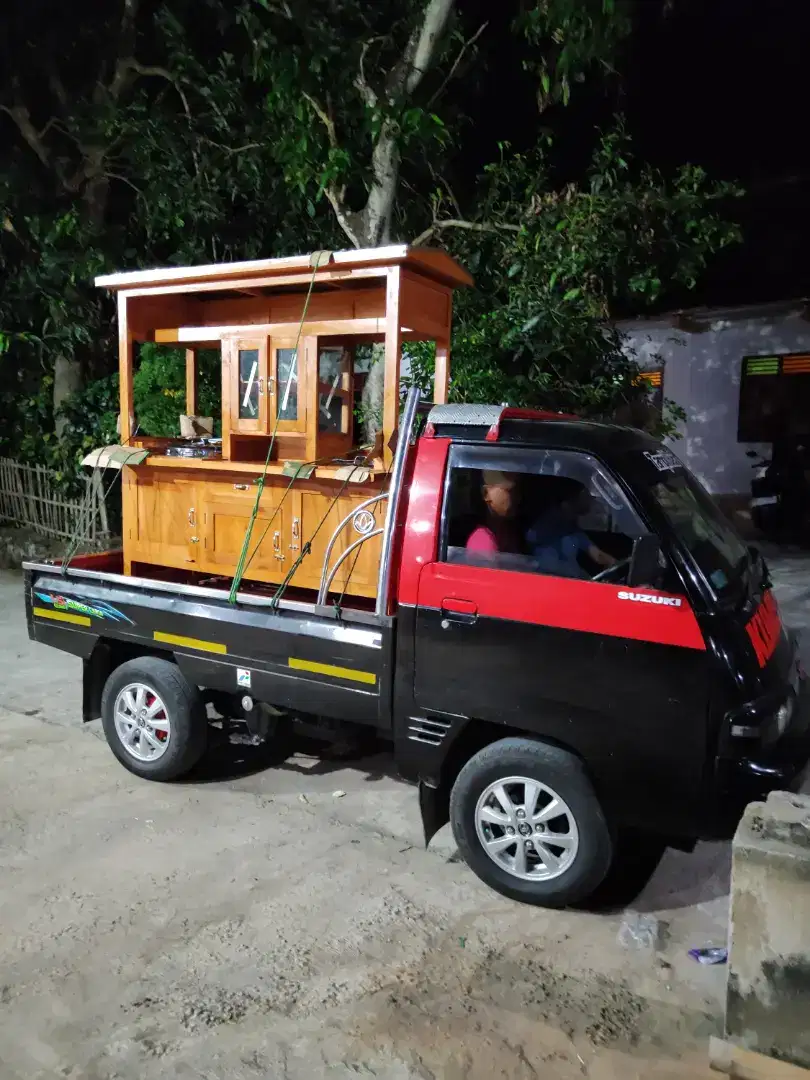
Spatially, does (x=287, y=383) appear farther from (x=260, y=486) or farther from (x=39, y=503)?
(x=39, y=503)

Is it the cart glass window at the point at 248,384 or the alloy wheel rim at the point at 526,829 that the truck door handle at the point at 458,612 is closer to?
the alloy wheel rim at the point at 526,829

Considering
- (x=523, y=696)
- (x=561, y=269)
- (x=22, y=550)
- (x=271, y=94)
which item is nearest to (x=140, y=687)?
(x=523, y=696)

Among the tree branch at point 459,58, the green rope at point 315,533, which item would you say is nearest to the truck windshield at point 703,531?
the green rope at point 315,533

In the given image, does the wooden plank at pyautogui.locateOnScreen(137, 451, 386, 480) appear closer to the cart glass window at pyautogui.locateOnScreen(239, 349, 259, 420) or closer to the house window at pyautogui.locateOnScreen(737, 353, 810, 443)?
the cart glass window at pyautogui.locateOnScreen(239, 349, 259, 420)

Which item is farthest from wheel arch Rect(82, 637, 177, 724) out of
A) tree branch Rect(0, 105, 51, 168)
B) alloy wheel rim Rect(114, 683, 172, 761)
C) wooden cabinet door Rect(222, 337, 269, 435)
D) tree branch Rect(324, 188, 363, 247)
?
tree branch Rect(0, 105, 51, 168)

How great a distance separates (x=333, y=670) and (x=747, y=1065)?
2.19 metres

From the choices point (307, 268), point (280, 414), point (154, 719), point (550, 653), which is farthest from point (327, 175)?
point (550, 653)

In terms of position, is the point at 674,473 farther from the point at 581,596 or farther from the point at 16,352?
the point at 16,352

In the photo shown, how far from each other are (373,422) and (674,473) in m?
3.79

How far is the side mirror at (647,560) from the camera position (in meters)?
3.05

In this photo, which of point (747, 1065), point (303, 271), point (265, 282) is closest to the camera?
point (747, 1065)

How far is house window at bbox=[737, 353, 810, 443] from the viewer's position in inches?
503

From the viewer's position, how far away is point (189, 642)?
14.2ft

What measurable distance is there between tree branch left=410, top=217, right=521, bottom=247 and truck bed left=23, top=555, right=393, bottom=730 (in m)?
5.14
